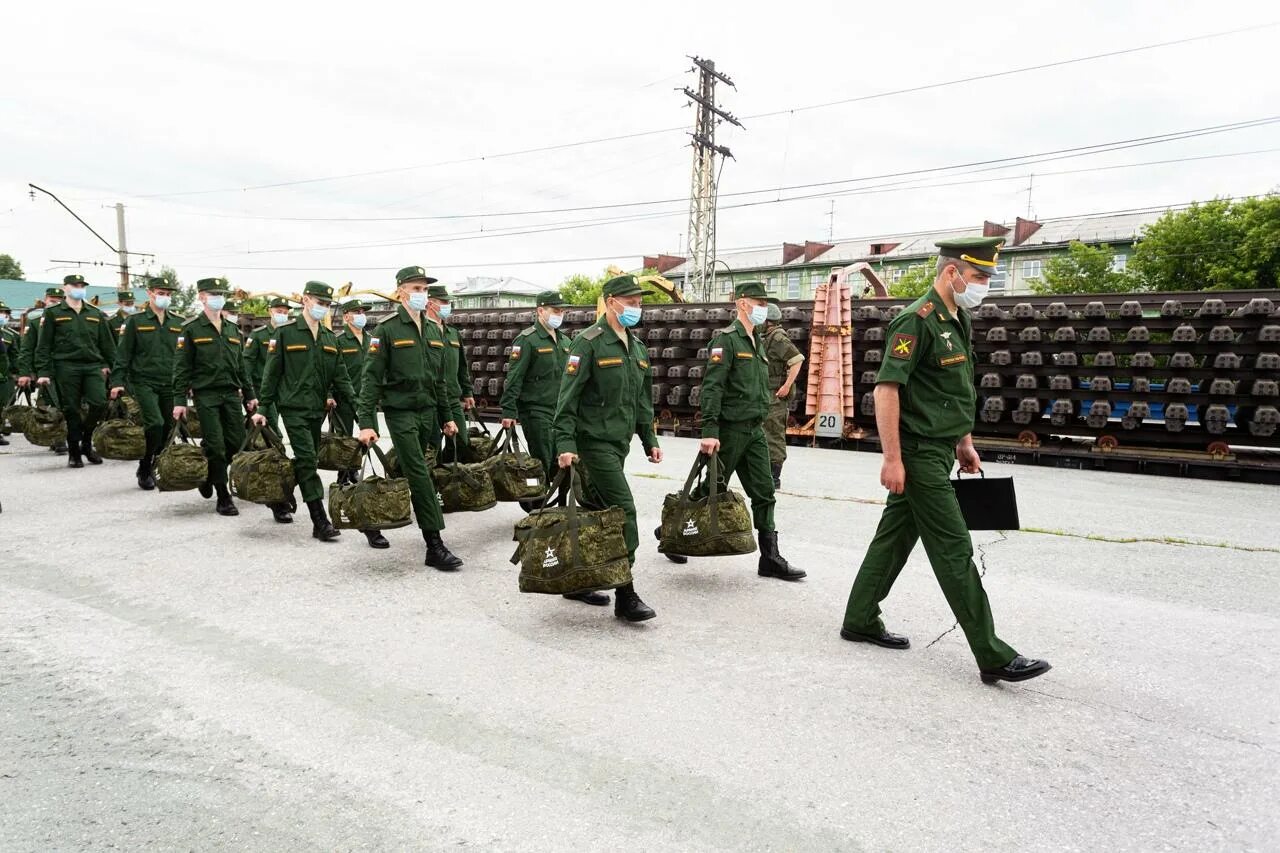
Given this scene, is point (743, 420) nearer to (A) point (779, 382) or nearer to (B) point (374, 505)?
(B) point (374, 505)

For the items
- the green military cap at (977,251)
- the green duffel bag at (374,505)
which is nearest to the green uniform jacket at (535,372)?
the green duffel bag at (374,505)

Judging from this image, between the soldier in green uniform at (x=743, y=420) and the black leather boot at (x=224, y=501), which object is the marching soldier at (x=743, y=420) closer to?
the soldier in green uniform at (x=743, y=420)

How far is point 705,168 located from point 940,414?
33315 millimetres

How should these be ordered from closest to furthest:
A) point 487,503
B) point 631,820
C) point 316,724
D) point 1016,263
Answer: point 631,820 → point 316,724 → point 487,503 → point 1016,263

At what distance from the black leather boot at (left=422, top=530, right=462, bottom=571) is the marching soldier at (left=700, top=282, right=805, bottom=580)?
6.98 feet

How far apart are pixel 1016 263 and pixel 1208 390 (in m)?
52.3

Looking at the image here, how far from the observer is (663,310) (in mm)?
17625

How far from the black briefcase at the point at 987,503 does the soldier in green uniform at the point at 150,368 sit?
8.87 meters

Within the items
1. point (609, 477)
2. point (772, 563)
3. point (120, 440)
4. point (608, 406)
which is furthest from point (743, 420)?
point (120, 440)

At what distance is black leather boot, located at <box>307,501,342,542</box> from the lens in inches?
274

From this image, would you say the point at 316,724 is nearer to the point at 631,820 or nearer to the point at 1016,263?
the point at 631,820

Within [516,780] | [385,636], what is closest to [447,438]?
[385,636]

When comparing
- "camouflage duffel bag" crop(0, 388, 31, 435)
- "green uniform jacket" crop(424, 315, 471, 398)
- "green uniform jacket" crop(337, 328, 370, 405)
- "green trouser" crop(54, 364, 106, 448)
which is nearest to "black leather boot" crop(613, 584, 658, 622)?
"green uniform jacket" crop(424, 315, 471, 398)

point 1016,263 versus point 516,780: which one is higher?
point 1016,263
